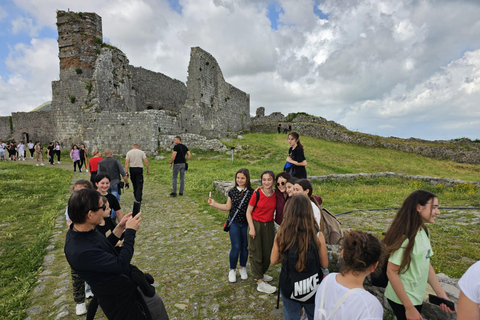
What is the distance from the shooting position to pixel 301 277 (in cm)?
269

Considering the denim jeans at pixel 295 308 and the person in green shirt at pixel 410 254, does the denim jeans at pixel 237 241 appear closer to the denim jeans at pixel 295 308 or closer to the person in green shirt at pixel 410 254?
A: the denim jeans at pixel 295 308

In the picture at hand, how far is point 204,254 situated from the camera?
18.3 ft

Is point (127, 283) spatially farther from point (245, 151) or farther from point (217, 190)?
point (245, 151)

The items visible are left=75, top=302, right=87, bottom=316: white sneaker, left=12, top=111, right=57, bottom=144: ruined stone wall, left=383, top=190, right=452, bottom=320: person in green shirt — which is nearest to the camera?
left=383, top=190, right=452, bottom=320: person in green shirt

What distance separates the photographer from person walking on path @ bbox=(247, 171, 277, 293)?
13.8 feet

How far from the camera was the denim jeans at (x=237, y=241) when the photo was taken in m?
4.42

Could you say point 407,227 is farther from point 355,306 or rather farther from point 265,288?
point 265,288

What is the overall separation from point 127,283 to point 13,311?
112 inches

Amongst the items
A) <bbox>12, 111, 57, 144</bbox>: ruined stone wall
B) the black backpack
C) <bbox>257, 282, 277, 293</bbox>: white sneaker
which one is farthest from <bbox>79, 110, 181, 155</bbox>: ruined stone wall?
the black backpack

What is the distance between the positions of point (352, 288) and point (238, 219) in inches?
102

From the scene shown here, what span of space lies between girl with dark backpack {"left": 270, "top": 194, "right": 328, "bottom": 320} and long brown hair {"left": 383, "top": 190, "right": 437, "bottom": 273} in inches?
28.5

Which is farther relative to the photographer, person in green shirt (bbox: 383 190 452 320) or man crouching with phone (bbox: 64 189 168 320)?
person in green shirt (bbox: 383 190 452 320)

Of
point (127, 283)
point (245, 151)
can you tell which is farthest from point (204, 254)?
point (245, 151)

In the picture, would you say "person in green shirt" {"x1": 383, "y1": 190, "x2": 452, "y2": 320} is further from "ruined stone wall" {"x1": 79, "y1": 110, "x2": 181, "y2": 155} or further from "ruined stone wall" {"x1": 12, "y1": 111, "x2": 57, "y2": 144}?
"ruined stone wall" {"x1": 12, "y1": 111, "x2": 57, "y2": 144}
